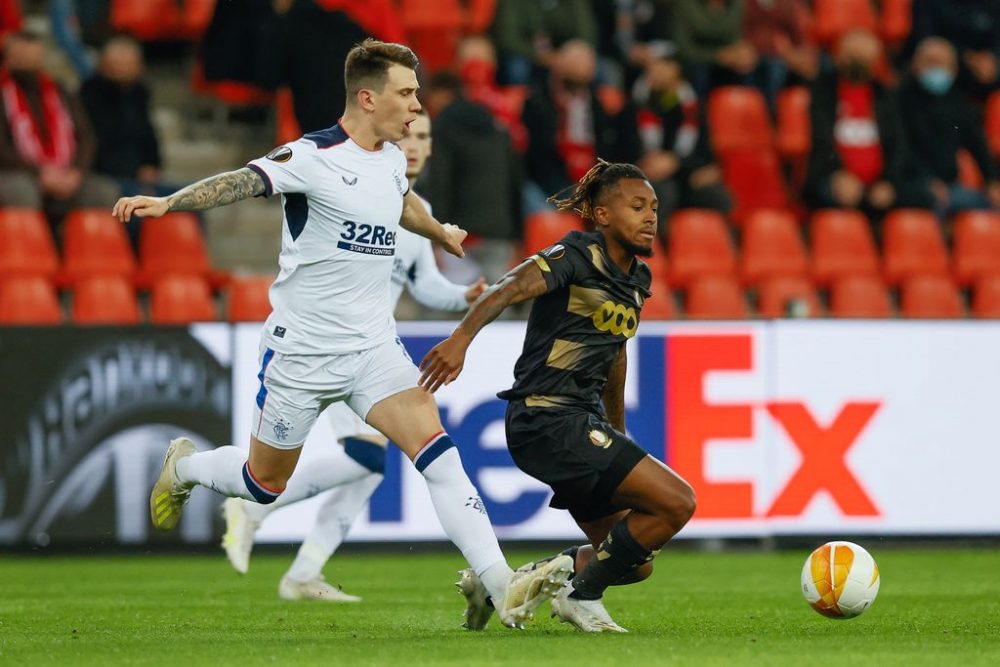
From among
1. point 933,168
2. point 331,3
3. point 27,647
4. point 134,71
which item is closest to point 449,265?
point 331,3

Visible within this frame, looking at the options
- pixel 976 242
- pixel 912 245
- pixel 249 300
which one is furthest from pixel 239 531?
pixel 976 242

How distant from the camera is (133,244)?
41.4 ft

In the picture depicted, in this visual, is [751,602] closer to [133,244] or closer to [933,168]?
[133,244]

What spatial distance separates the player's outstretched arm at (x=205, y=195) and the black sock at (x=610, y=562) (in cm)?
195

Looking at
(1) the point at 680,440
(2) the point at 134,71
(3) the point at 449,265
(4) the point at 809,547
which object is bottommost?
(4) the point at 809,547

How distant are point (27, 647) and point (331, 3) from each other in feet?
24.5

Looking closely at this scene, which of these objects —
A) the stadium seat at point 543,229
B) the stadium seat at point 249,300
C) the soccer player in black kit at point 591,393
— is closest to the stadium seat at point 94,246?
the stadium seat at point 249,300

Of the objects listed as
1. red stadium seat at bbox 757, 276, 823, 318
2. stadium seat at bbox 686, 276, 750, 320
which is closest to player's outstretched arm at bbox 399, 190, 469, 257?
stadium seat at bbox 686, 276, 750, 320

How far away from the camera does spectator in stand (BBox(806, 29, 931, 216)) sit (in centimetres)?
1426

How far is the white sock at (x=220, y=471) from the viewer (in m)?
7.08

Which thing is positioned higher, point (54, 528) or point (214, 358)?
point (214, 358)

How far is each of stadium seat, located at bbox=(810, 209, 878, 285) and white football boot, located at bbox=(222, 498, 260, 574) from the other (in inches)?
257

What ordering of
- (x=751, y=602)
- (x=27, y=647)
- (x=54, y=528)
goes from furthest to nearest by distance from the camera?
(x=54, y=528) → (x=751, y=602) → (x=27, y=647)

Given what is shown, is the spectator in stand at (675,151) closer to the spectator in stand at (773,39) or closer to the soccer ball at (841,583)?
the spectator in stand at (773,39)
